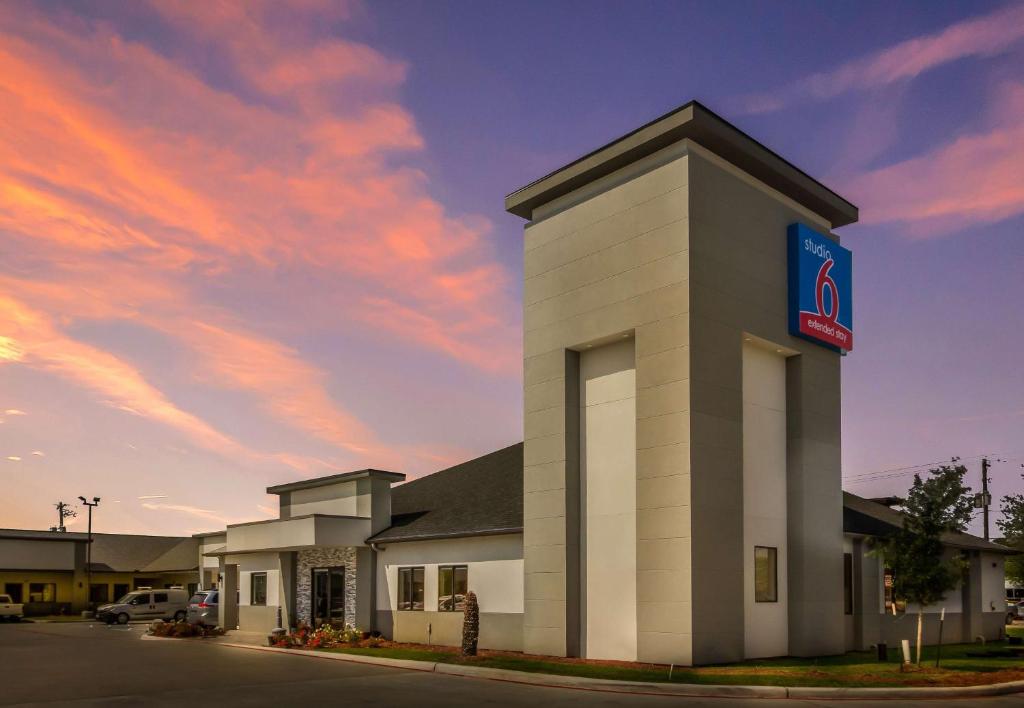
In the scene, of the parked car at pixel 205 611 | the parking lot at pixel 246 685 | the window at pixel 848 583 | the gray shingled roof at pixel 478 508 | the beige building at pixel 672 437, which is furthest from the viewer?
the parked car at pixel 205 611

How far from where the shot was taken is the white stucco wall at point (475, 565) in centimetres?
2853

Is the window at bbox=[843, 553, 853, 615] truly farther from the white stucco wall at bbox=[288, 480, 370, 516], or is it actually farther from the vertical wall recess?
the white stucco wall at bbox=[288, 480, 370, 516]

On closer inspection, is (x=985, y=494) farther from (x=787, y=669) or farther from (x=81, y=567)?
(x=81, y=567)

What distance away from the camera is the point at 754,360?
2717 centimetres

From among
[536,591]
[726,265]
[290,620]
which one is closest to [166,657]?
[290,620]

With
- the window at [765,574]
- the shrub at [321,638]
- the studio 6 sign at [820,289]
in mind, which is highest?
the studio 6 sign at [820,289]

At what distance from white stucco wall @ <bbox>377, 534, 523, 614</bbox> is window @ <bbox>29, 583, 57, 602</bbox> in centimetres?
4543

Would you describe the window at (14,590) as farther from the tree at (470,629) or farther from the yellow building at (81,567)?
the tree at (470,629)

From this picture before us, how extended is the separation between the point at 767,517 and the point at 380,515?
1538cm

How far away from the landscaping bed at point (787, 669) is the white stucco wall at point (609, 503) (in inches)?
39.9

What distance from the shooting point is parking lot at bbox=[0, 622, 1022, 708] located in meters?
18.2

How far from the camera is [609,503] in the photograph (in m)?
25.7

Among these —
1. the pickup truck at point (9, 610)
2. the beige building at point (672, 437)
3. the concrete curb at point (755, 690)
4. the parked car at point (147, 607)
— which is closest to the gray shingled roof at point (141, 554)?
the pickup truck at point (9, 610)

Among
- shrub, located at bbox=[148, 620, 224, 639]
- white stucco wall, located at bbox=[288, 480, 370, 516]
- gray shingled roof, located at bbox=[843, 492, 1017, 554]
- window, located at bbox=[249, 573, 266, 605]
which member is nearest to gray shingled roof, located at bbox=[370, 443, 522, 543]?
white stucco wall, located at bbox=[288, 480, 370, 516]
